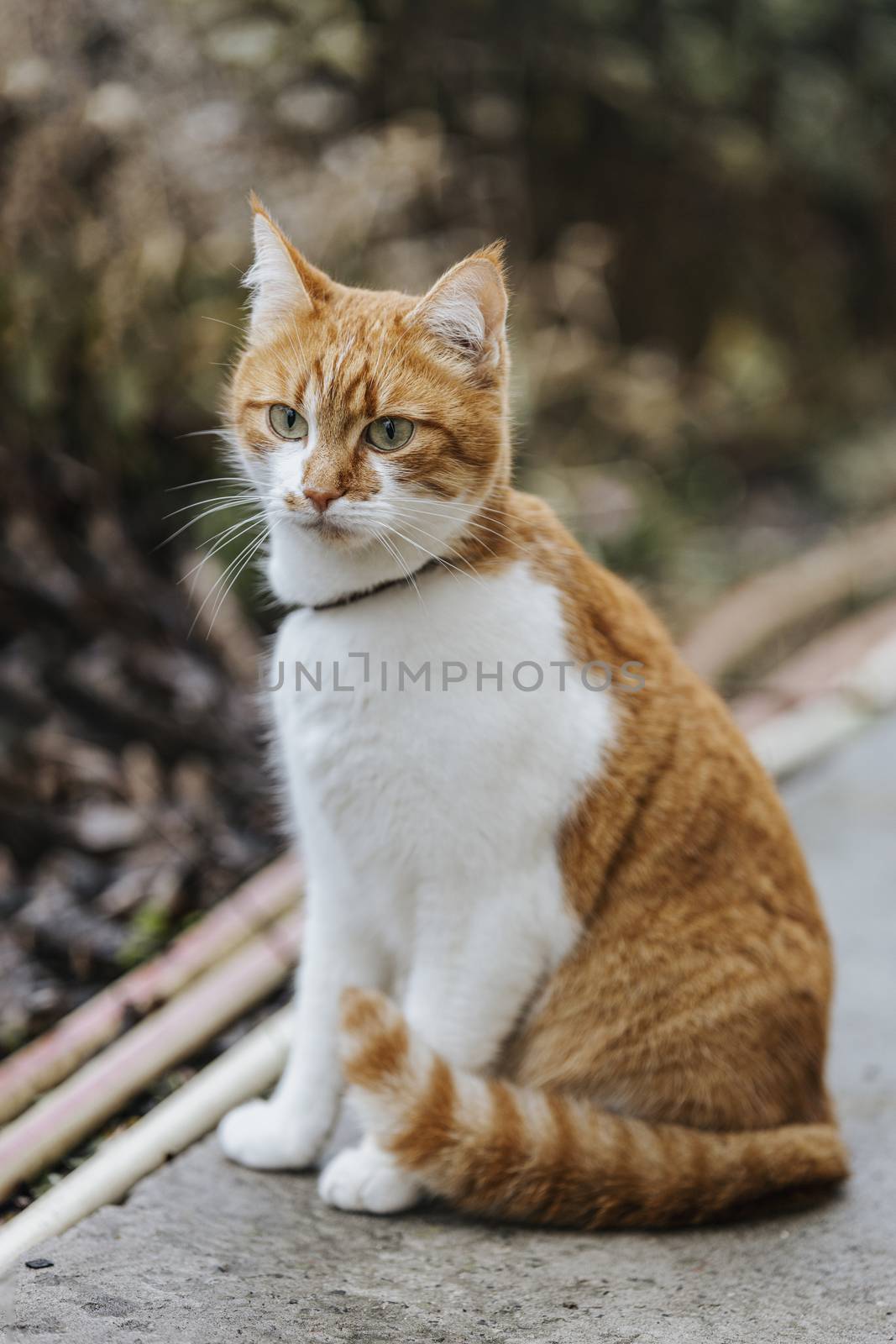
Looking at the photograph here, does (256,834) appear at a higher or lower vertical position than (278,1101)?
higher

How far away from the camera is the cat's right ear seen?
1619 mm

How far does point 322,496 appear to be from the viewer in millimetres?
1523

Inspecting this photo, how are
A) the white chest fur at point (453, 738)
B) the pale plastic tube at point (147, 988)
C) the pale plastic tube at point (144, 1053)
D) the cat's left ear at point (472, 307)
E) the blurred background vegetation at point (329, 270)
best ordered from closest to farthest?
1. the cat's left ear at point (472, 307)
2. the white chest fur at point (453, 738)
3. the pale plastic tube at point (144, 1053)
4. the pale plastic tube at point (147, 988)
5. the blurred background vegetation at point (329, 270)

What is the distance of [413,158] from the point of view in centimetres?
371

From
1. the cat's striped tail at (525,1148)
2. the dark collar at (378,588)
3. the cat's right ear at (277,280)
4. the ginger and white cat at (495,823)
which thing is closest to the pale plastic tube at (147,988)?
the ginger and white cat at (495,823)

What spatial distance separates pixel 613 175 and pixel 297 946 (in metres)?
4.00

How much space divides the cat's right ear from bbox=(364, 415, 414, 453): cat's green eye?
201 mm

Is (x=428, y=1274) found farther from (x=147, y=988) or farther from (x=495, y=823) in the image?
(x=147, y=988)

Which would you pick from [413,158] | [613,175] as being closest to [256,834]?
[413,158]

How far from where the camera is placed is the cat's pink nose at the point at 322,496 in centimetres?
152

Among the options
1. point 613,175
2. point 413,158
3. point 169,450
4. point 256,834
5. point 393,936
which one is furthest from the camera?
point 613,175

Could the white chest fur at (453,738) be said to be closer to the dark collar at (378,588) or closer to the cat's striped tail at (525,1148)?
the dark collar at (378,588)

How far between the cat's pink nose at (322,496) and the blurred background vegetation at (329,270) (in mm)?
959

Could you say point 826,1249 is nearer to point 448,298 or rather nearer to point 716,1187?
point 716,1187
